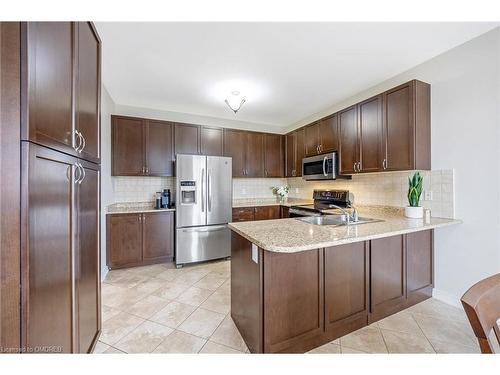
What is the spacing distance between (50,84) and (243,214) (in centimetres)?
319

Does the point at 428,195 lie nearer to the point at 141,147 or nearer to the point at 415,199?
the point at 415,199

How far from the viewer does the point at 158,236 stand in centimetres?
329

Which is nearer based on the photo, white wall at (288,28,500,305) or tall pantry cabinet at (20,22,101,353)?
tall pantry cabinet at (20,22,101,353)

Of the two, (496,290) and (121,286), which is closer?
(496,290)

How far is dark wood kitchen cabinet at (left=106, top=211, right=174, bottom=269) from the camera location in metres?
3.04

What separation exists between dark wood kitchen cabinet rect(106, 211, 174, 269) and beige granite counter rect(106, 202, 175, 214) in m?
0.05

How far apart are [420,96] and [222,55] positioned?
212 cm

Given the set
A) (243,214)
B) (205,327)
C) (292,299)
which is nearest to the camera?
(292,299)

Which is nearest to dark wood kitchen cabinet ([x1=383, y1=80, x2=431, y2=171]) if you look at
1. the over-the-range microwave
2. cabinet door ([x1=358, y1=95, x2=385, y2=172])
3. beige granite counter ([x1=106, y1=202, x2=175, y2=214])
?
cabinet door ([x1=358, y1=95, x2=385, y2=172])

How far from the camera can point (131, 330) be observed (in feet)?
5.87

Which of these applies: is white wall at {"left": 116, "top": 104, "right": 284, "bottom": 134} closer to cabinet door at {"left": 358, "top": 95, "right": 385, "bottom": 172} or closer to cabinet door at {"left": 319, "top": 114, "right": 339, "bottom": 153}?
cabinet door at {"left": 319, "top": 114, "right": 339, "bottom": 153}

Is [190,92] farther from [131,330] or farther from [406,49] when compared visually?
[131,330]

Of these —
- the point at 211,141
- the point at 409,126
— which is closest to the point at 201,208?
the point at 211,141
